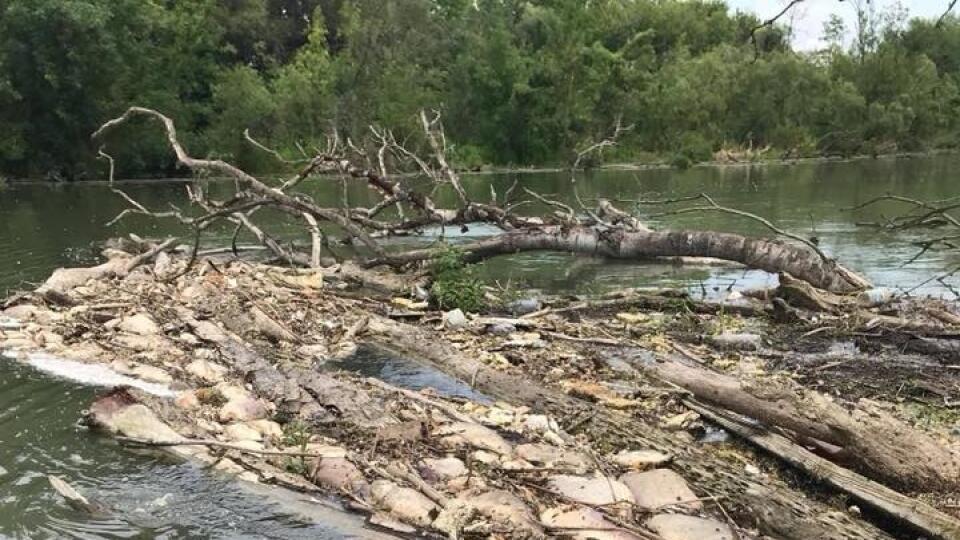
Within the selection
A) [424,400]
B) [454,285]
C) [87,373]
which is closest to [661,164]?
[454,285]

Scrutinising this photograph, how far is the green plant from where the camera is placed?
17.7 ft

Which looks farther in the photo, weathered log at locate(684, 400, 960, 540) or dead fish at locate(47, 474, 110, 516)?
dead fish at locate(47, 474, 110, 516)

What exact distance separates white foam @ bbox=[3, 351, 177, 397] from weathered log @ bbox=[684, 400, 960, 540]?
176 inches

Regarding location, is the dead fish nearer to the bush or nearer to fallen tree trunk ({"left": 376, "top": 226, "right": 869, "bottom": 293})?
fallen tree trunk ({"left": 376, "top": 226, "right": 869, "bottom": 293})

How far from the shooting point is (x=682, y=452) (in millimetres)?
5434

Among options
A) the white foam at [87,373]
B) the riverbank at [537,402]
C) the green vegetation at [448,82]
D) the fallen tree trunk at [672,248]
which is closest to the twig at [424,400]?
the riverbank at [537,402]

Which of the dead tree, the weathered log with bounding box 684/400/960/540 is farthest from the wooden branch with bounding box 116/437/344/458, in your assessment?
the dead tree

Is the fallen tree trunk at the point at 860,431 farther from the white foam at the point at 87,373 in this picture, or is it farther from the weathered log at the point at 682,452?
the white foam at the point at 87,373

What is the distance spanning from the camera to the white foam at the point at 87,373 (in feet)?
23.6

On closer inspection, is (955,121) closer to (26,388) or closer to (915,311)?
(915,311)

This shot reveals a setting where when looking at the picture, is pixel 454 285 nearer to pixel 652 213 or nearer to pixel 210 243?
pixel 210 243

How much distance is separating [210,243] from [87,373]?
9838 millimetres

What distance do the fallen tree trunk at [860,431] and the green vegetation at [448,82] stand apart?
31344mm

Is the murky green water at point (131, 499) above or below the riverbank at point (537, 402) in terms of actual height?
below
